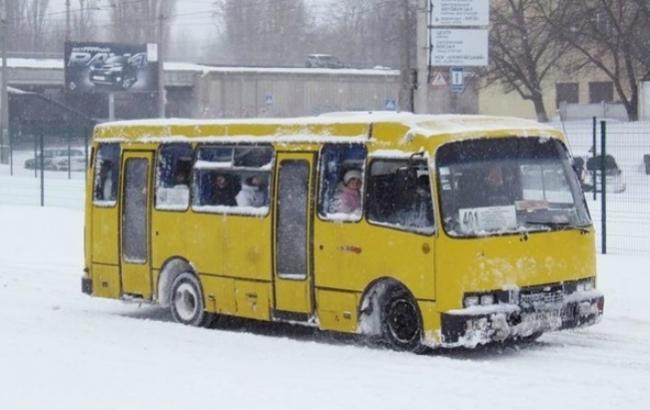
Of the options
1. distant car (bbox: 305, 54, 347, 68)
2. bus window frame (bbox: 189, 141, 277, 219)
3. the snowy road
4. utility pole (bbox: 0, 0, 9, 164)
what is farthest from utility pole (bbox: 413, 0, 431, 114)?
distant car (bbox: 305, 54, 347, 68)

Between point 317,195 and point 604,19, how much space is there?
49.0 metres

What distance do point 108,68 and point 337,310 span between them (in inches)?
2041

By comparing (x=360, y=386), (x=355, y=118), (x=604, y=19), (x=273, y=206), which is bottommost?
(x=360, y=386)

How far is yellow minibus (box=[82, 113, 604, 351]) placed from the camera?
43.7 feet

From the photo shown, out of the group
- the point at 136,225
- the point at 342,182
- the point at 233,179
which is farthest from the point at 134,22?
the point at 342,182

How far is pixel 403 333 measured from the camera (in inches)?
544

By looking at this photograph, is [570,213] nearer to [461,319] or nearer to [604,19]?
[461,319]

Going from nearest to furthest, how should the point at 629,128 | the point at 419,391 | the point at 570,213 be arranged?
the point at 419,391, the point at 570,213, the point at 629,128

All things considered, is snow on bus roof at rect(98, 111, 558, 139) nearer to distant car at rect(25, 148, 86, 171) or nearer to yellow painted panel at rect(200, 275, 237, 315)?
yellow painted panel at rect(200, 275, 237, 315)

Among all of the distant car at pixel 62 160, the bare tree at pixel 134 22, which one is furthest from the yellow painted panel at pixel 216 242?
the bare tree at pixel 134 22

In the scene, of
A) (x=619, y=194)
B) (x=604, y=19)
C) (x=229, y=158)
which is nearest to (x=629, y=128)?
(x=619, y=194)

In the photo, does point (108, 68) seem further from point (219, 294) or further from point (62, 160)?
point (219, 294)

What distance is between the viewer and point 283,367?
12734 mm

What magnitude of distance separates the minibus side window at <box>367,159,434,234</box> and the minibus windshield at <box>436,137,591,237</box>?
8.0 inches
